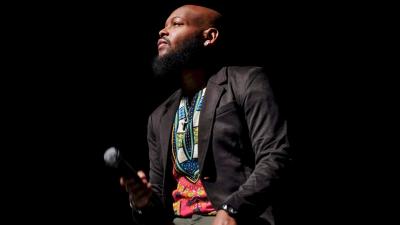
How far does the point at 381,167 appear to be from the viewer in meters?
2.03

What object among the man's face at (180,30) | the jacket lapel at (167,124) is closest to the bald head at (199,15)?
the man's face at (180,30)

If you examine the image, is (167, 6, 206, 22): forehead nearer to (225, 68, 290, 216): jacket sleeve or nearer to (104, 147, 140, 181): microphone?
(225, 68, 290, 216): jacket sleeve

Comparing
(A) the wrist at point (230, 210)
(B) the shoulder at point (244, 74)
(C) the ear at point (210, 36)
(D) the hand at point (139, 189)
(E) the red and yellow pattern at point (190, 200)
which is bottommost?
(E) the red and yellow pattern at point (190, 200)

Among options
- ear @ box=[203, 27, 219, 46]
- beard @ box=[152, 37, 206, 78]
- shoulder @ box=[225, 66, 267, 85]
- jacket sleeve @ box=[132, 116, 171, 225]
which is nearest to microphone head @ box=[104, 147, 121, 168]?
jacket sleeve @ box=[132, 116, 171, 225]

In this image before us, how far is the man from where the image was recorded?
144 centimetres

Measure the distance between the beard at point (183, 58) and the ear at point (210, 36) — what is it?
35 millimetres

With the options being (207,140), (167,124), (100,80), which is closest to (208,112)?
(207,140)

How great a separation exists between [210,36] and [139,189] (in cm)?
Result: 81

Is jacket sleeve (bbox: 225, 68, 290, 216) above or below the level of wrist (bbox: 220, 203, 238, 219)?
above

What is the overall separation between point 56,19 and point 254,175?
141cm

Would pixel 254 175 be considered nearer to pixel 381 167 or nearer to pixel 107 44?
pixel 381 167

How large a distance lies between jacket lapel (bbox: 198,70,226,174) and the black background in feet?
1.60

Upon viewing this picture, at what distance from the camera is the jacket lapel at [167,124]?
1.77 m

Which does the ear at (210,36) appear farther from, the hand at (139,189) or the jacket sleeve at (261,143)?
the hand at (139,189)
